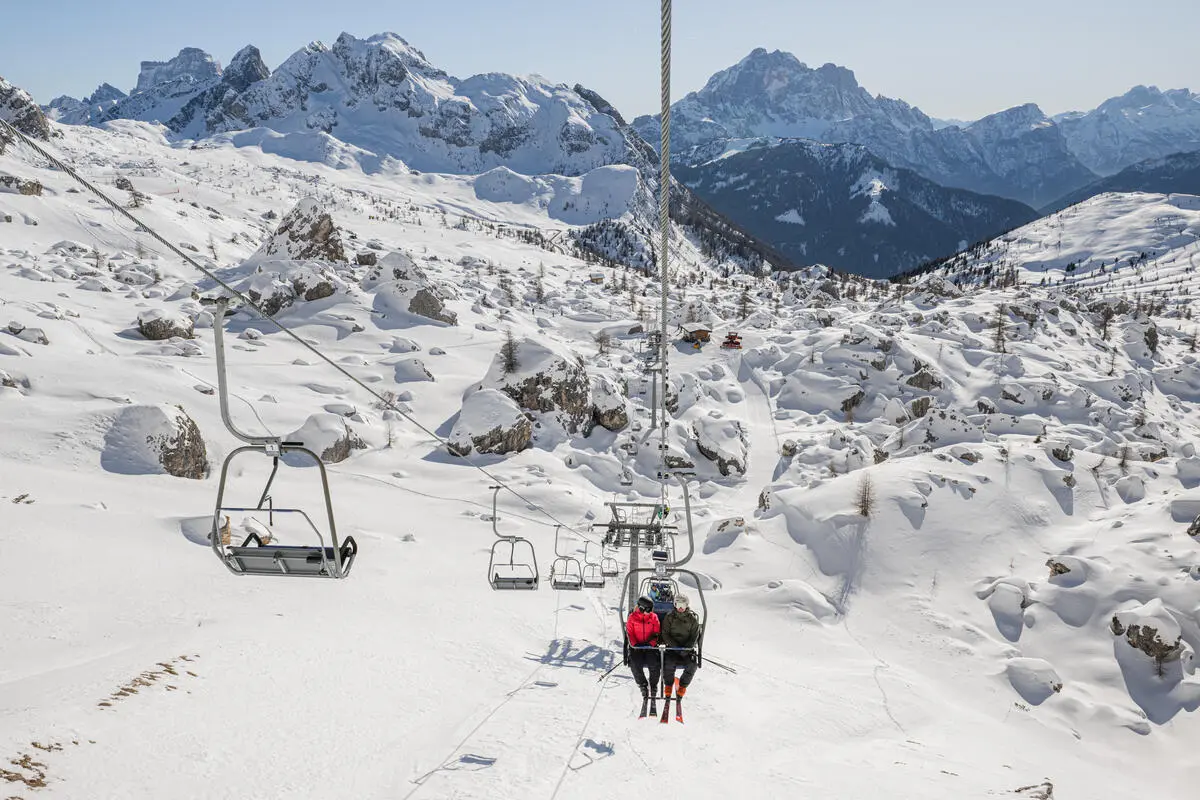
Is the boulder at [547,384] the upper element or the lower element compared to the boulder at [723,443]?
upper

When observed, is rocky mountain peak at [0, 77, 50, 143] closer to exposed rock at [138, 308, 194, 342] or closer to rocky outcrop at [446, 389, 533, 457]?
exposed rock at [138, 308, 194, 342]

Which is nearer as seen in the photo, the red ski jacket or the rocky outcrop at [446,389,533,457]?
the red ski jacket

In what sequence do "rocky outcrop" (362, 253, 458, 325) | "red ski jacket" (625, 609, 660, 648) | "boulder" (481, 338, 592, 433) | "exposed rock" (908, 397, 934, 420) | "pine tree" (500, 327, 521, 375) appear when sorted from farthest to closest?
"rocky outcrop" (362, 253, 458, 325)
"exposed rock" (908, 397, 934, 420)
"pine tree" (500, 327, 521, 375)
"boulder" (481, 338, 592, 433)
"red ski jacket" (625, 609, 660, 648)

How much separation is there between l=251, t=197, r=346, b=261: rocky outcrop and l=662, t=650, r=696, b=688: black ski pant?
59961 mm

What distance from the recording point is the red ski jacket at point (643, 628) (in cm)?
1060

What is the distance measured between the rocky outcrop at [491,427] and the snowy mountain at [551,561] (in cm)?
19

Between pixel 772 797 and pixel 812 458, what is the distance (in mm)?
28930

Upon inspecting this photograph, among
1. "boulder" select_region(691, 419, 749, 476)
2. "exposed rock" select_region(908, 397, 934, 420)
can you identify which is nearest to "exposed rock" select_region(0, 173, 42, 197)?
"boulder" select_region(691, 419, 749, 476)

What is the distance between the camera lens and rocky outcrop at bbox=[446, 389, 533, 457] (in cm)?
3522

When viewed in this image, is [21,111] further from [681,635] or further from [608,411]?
[681,635]

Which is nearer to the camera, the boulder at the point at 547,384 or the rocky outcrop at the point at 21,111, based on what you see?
the boulder at the point at 547,384

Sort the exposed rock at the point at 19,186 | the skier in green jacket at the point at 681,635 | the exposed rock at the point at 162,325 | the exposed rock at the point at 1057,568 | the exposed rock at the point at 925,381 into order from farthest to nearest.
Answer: the exposed rock at the point at 19,186, the exposed rock at the point at 925,381, the exposed rock at the point at 162,325, the exposed rock at the point at 1057,568, the skier in green jacket at the point at 681,635

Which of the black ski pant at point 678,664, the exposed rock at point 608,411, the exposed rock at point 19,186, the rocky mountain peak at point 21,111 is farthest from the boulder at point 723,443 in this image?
the rocky mountain peak at point 21,111

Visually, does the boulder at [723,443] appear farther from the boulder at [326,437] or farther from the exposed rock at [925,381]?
the boulder at [326,437]
